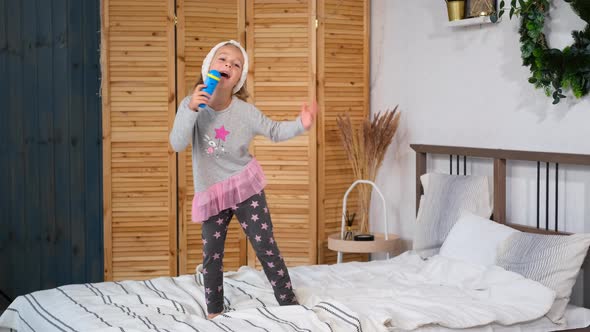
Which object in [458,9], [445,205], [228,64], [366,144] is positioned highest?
[458,9]

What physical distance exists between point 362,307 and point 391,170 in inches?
75.9

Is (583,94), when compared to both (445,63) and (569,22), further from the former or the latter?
(445,63)

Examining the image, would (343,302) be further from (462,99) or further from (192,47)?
(192,47)

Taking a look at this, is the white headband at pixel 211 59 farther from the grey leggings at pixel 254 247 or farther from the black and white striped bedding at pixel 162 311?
the black and white striped bedding at pixel 162 311

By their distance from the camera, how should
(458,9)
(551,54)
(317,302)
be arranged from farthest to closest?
1. (458,9)
2. (551,54)
3. (317,302)

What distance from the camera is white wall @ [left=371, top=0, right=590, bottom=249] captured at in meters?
3.47

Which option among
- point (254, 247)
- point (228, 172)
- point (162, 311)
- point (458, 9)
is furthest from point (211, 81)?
point (458, 9)

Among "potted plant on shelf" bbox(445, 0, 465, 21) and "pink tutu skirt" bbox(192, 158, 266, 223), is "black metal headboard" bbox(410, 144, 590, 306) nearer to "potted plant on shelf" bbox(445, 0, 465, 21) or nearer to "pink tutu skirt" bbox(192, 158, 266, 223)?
"potted plant on shelf" bbox(445, 0, 465, 21)

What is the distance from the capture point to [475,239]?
3525 millimetres

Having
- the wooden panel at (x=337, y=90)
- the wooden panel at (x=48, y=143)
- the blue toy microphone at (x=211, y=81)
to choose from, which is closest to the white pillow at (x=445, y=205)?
the wooden panel at (x=337, y=90)

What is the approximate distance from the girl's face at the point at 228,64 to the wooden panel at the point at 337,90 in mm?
1595

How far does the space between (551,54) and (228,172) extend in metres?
1.48

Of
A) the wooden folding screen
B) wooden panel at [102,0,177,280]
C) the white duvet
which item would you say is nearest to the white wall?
the wooden folding screen

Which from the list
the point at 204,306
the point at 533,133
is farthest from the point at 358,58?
the point at 204,306
